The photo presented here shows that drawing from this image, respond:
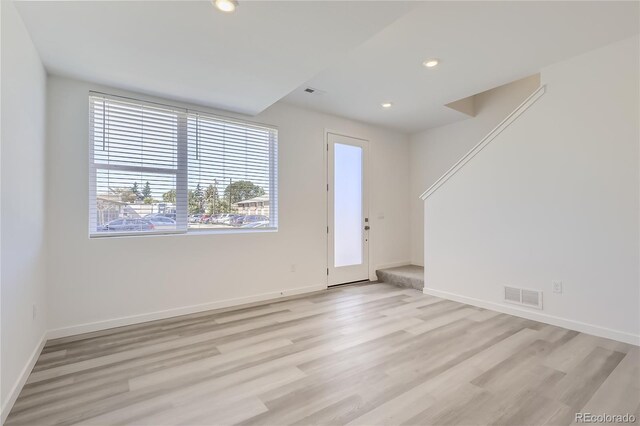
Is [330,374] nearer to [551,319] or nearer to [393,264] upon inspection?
[551,319]

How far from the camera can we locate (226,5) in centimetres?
194

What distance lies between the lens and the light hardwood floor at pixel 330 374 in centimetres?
179

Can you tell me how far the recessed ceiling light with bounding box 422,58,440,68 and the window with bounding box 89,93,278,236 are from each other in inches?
81.6

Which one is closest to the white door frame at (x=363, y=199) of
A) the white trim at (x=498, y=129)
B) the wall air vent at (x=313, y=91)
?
the wall air vent at (x=313, y=91)

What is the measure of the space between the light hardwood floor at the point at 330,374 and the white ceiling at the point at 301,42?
2.44m

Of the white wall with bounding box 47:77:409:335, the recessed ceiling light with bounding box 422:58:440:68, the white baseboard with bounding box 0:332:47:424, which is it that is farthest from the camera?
the recessed ceiling light with bounding box 422:58:440:68

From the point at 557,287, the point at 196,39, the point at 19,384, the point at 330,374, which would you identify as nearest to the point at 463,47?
the point at 196,39

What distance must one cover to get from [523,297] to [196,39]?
13.2 ft

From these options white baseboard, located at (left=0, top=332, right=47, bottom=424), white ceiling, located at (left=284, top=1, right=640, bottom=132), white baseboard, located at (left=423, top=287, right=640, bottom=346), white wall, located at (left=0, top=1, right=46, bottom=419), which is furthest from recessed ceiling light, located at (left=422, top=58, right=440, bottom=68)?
white baseboard, located at (left=0, top=332, right=47, bottom=424)

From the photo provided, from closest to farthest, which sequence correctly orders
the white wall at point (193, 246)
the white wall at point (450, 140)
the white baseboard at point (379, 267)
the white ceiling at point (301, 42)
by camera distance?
the white ceiling at point (301, 42) < the white wall at point (193, 246) < the white wall at point (450, 140) < the white baseboard at point (379, 267)

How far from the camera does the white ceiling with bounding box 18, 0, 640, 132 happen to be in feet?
6.66

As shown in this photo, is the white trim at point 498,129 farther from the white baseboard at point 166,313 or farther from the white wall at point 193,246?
the white baseboard at point 166,313

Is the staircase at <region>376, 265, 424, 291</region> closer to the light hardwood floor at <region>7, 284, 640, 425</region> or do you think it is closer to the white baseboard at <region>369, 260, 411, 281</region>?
the white baseboard at <region>369, 260, 411, 281</region>

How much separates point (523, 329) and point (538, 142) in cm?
194
